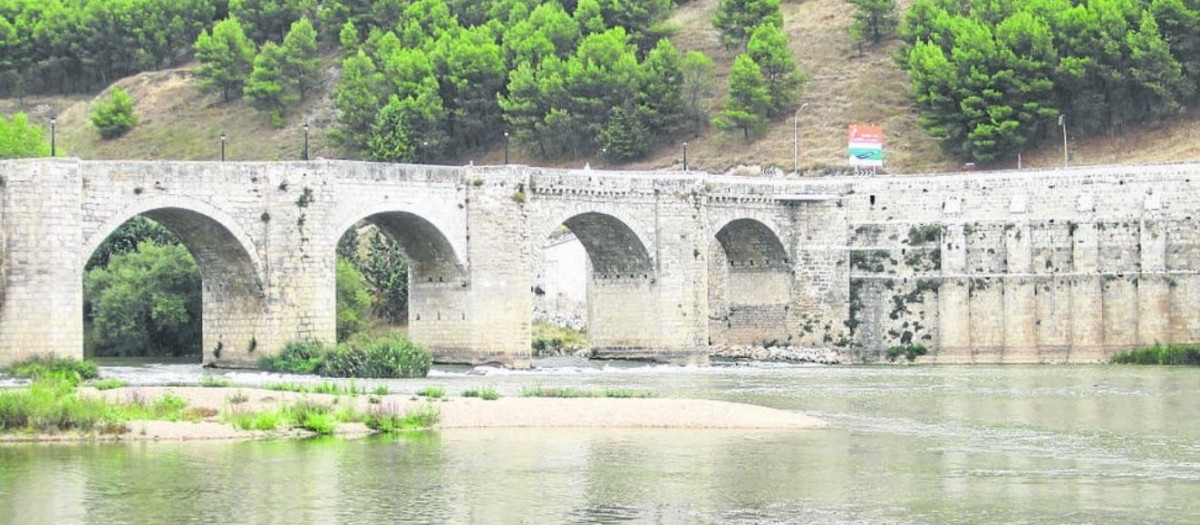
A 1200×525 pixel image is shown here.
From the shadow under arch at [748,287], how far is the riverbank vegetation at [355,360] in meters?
19.0

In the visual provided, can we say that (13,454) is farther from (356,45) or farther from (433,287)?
(356,45)

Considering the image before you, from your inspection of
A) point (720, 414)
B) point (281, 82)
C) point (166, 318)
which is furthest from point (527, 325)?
point (281, 82)

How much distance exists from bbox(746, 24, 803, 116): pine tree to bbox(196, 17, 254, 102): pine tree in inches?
1172

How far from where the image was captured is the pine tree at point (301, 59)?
110 m

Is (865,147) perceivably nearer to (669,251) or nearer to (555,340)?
(669,251)

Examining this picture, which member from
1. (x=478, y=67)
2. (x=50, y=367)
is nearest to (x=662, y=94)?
(x=478, y=67)

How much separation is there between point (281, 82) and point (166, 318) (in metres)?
41.6

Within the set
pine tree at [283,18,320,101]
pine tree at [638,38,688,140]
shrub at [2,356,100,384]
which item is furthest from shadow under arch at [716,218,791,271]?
pine tree at [283,18,320,101]

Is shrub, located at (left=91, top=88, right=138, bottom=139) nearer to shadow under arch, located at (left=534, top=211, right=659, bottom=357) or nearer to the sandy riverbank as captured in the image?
shadow under arch, located at (left=534, top=211, right=659, bottom=357)

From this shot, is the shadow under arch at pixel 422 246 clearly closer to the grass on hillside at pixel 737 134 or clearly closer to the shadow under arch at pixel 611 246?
the shadow under arch at pixel 611 246

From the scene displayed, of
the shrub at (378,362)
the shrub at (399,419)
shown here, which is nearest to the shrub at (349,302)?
the shrub at (378,362)

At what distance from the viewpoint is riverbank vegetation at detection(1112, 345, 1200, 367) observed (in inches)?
2704

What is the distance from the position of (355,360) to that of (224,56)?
181 ft

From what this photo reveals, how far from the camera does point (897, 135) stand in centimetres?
9294
